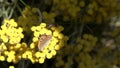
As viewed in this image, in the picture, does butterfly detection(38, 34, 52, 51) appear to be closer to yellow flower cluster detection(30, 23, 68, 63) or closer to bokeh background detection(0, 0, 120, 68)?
yellow flower cluster detection(30, 23, 68, 63)

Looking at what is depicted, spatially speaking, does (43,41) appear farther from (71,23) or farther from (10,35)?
(71,23)

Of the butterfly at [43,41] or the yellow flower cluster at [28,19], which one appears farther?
the yellow flower cluster at [28,19]

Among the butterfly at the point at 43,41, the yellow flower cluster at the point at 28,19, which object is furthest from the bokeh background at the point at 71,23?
the butterfly at the point at 43,41

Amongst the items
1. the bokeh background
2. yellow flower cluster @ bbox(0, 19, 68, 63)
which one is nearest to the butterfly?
yellow flower cluster @ bbox(0, 19, 68, 63)

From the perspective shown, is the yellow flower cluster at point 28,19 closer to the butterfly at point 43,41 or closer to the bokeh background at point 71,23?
the bokeh background at point 71,23

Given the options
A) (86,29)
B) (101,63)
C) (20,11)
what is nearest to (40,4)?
(20,11)

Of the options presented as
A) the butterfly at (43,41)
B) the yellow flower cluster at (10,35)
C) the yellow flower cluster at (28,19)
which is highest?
the yellow flower cluster at (28,19)

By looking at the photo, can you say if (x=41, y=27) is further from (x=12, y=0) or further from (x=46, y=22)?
(x=12, y=0)
